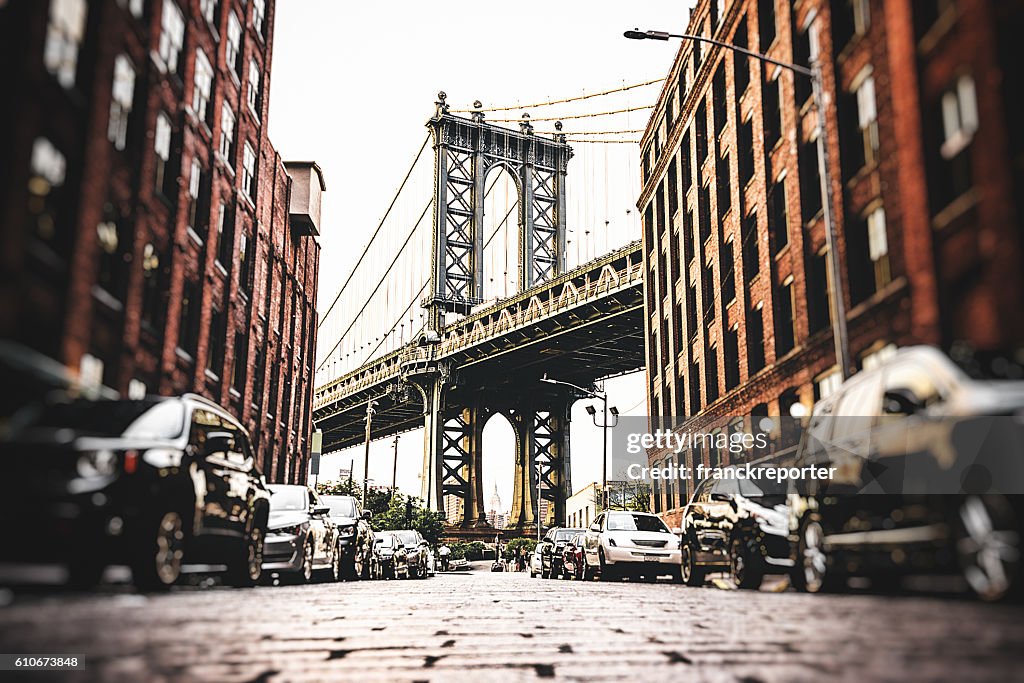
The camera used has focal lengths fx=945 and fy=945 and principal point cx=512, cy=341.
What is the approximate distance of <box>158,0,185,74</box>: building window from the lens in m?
3.67

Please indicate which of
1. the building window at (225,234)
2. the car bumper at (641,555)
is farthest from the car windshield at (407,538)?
the building window at (225,234)

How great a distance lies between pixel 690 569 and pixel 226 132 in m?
12.1

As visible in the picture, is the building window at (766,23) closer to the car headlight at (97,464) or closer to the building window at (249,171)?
the building window at (249,171)

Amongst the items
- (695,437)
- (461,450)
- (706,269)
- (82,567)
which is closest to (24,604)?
(82,567)

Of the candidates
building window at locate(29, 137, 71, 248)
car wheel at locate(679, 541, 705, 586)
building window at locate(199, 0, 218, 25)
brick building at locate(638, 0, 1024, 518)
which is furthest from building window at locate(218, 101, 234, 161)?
car wheel at locate(679, 541, 705, 586)

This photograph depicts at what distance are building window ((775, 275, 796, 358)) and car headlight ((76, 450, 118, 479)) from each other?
11.5 feet

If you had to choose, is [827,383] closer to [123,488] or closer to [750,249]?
[750,249]

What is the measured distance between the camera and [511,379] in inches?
3292

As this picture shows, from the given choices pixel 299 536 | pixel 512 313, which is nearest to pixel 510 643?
pixel 299 536

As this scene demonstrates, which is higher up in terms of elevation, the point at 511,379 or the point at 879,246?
the point at 511,379

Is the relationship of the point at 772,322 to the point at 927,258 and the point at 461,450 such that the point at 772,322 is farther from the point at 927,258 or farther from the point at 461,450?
the point at 461,450

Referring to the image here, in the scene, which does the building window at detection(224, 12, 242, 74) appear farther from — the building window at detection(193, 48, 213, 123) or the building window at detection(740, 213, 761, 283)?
the building window at detection(740, 213, 761, 283)

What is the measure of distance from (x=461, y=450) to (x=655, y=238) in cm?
7175

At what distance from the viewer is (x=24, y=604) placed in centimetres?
274
